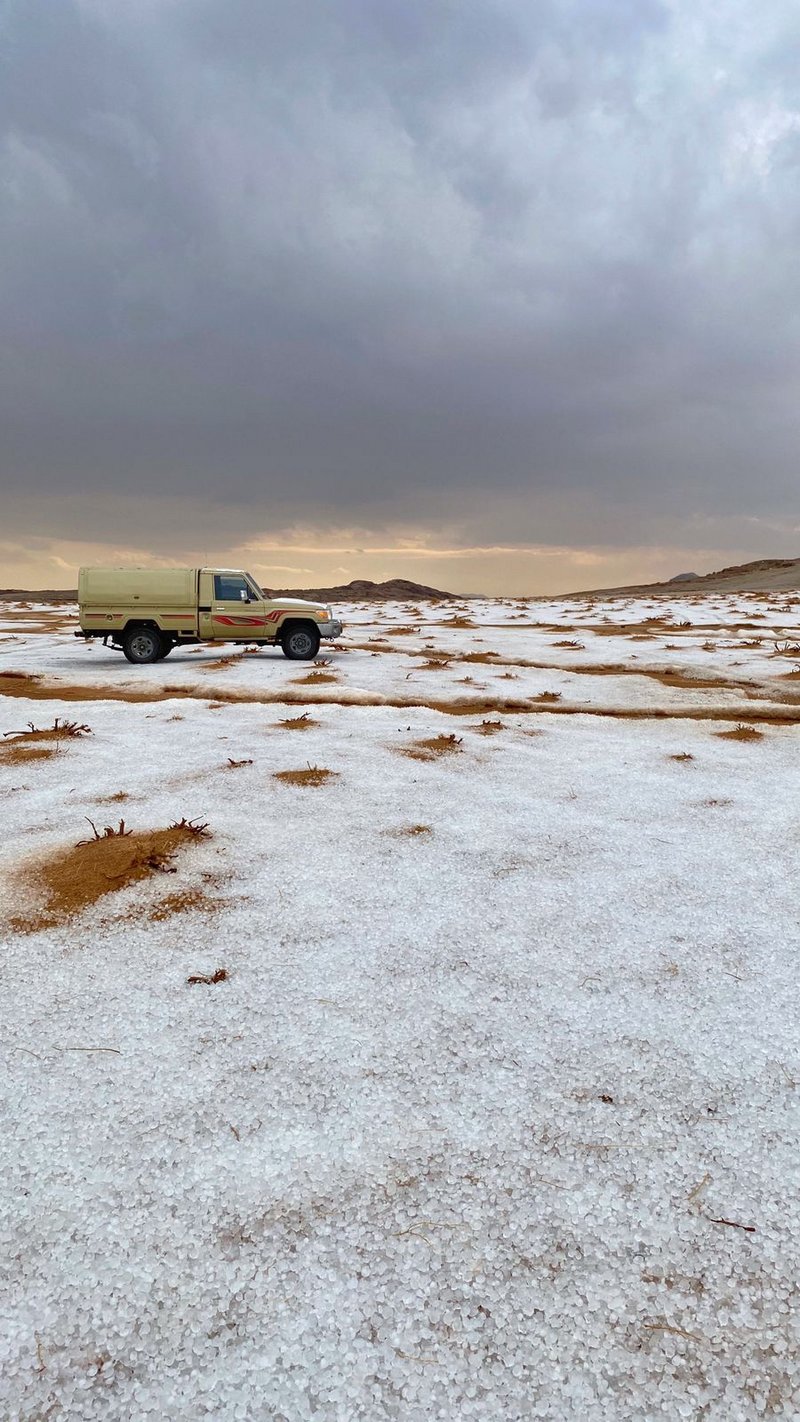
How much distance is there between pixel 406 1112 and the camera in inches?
112

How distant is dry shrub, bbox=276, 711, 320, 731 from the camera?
9.71 meters

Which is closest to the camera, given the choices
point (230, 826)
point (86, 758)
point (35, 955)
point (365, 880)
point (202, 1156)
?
point (202, 1156)

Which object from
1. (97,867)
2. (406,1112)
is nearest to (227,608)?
(97,867)

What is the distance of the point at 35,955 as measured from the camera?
13.1 ft

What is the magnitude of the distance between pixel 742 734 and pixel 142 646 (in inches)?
534

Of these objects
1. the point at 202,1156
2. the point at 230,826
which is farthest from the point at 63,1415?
the point at 230,826

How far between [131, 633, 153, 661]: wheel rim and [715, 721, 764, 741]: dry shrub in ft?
43.0

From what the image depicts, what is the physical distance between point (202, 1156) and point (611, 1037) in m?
1.92

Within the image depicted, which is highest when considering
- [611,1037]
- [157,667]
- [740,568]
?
[740,568]

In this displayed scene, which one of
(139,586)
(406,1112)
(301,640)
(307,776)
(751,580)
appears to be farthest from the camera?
(751,580)

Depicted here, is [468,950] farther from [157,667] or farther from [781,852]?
[157,667]

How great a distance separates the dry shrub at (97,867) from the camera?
4.54 metres

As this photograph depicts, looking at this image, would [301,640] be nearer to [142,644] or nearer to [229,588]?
[229,588]

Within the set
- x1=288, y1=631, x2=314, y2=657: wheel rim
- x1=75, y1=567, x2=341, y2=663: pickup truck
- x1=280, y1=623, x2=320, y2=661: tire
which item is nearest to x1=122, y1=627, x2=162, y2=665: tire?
x1=75, y1=567, x2=341, y2=663: pickup truck
